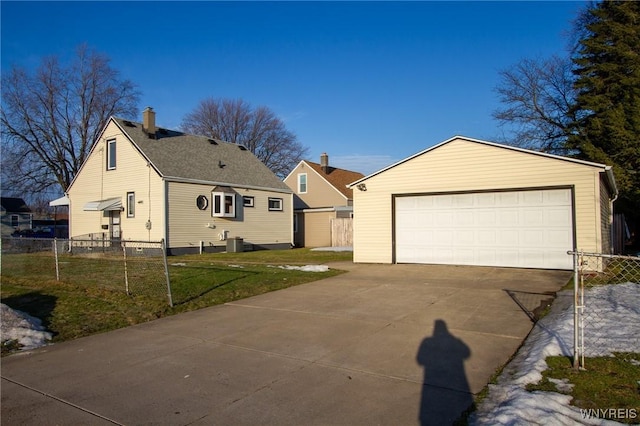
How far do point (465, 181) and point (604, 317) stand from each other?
7881 millimetres

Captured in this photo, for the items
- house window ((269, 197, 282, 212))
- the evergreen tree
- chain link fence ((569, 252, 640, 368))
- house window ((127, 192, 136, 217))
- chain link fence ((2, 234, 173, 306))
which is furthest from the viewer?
house window ((269, 197, 282, 212))

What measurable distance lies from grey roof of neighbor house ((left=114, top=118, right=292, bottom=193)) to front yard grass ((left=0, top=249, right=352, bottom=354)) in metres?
7.45

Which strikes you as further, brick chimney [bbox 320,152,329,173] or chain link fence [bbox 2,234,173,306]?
brick chimney [bbox 320,152,329,173]

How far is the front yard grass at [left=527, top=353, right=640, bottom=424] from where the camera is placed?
355 centimetres

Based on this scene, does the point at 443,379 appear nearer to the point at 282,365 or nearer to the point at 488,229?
the point at 282,365

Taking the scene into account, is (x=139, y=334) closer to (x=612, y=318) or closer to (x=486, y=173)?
(x=612, y=318)

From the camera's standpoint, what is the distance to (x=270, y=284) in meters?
10.8

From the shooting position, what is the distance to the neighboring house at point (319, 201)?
28453 millimetres

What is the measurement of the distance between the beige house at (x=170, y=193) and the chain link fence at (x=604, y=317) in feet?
55.3

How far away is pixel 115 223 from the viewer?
22.5 m

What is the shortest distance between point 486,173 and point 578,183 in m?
2.47

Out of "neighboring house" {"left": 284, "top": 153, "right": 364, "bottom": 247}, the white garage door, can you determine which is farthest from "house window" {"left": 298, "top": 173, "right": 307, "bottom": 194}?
the white garage door

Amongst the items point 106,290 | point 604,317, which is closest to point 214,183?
point 106,290

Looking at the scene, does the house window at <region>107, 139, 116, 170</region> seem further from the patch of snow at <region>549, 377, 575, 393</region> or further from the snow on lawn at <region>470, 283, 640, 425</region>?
the patch of snow at <region>549, 377, 575, 393</region>
